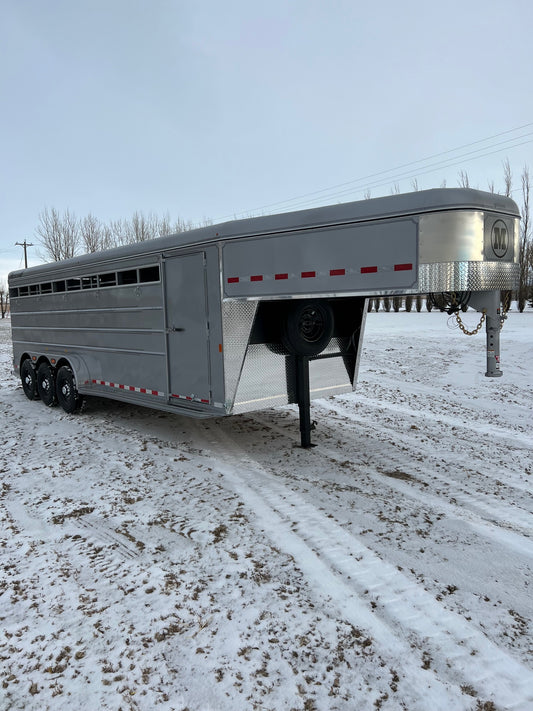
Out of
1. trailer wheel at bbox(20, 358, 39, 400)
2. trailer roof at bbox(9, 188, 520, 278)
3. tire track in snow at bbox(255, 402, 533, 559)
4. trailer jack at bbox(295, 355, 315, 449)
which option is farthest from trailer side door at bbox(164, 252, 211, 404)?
trailer wheel at bbox(20, 358, 39, 400)

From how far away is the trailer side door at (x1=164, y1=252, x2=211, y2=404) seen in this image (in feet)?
18.4

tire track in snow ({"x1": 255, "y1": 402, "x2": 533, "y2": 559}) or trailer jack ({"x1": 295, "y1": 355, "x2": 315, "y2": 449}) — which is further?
trailer jack ({"x1": 295, "y1": 355, "x2": 315, "y2": 449})

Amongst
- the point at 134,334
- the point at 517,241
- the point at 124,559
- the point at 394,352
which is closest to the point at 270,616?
the point at 124,559

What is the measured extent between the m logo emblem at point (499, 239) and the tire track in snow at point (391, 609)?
2.73 meters

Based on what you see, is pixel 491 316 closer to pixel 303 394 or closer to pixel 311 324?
pixel 311 324

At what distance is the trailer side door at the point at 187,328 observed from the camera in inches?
220

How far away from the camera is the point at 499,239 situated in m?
4.27

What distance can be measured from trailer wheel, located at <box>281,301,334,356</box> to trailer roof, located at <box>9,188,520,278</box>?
1016 millimetres

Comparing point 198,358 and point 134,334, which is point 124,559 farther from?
point 134,334

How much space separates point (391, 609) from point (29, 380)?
8344mm

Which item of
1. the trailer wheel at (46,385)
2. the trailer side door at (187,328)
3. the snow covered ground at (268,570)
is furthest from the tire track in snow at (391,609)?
the trailer wheel at (46,385)

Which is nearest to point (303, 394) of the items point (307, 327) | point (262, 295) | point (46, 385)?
point (307, 327)

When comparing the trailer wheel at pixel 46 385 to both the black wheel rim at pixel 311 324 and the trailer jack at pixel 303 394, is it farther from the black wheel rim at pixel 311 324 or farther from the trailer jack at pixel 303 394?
the black wheel rim at pixel 311 324

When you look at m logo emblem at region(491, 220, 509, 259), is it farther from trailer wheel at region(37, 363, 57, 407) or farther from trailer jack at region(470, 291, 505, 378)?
trailer wheel at region(37, 363, 57, 407)
